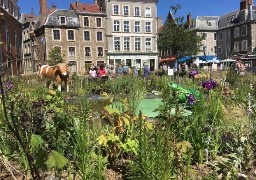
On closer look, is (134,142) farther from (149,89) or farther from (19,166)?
(149,89)

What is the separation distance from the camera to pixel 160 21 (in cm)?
6644

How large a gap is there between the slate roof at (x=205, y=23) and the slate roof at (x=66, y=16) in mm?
24274

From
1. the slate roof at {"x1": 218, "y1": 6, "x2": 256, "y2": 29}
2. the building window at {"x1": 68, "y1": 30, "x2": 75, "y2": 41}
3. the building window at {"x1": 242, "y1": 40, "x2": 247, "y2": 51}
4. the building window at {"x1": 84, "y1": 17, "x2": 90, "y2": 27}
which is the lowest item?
the building window at {"x1": 242, "y1": 40, "x2": 247, "y2": 51}

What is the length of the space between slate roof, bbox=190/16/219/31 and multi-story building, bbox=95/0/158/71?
11907 millimetres

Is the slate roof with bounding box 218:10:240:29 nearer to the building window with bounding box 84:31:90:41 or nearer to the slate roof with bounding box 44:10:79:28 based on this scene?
the building window with bounding box 84:31:90:41

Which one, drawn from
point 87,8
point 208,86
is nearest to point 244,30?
point 87,8

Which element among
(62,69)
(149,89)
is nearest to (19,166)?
(62,69)

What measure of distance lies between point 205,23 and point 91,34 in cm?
2439

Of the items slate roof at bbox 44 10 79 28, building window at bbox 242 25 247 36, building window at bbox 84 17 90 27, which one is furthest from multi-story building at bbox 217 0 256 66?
slate roof at bbox 44 10 79 28

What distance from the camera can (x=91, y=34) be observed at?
139ft

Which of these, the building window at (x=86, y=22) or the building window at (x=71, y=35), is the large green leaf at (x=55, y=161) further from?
the building window at (x=86, y=22)

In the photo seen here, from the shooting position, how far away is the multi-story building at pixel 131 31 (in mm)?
43375

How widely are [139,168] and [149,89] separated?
942 centimetres

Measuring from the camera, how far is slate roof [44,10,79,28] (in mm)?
40094
